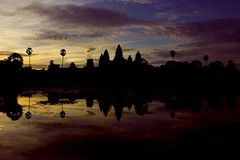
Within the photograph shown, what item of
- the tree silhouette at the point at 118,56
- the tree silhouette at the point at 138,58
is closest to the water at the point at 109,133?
the tree silhouette at the point at 118,56

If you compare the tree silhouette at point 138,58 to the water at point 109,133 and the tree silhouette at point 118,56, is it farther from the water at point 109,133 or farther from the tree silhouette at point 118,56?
the water at point 109,133

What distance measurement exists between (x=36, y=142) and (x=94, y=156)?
5155 mm

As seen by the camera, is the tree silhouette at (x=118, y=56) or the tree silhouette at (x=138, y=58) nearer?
the tree silhouette at (x=118, y=56)

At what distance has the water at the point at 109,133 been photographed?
19.2 metres

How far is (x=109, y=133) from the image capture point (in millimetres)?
25203

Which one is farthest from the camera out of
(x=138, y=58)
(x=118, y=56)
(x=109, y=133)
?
(x=138, y=58)

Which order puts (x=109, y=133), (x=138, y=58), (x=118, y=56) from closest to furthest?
(x=109, y=133), (x=118, y=56), (x=138, y=58)

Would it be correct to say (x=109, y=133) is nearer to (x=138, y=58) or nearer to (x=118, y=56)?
(x=118, y=56)

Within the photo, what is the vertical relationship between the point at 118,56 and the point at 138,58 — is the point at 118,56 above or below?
above

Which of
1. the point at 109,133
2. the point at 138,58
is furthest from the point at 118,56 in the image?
the point at 109,133

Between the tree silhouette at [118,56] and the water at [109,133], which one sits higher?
the tree silhouette at [118,56]

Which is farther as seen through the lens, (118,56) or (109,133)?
(118,56)

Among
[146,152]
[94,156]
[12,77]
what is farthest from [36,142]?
[12,77]

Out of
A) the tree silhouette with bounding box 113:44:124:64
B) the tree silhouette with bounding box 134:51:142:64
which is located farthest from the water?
the tree silhouette with bounding box 134:51:142:64
